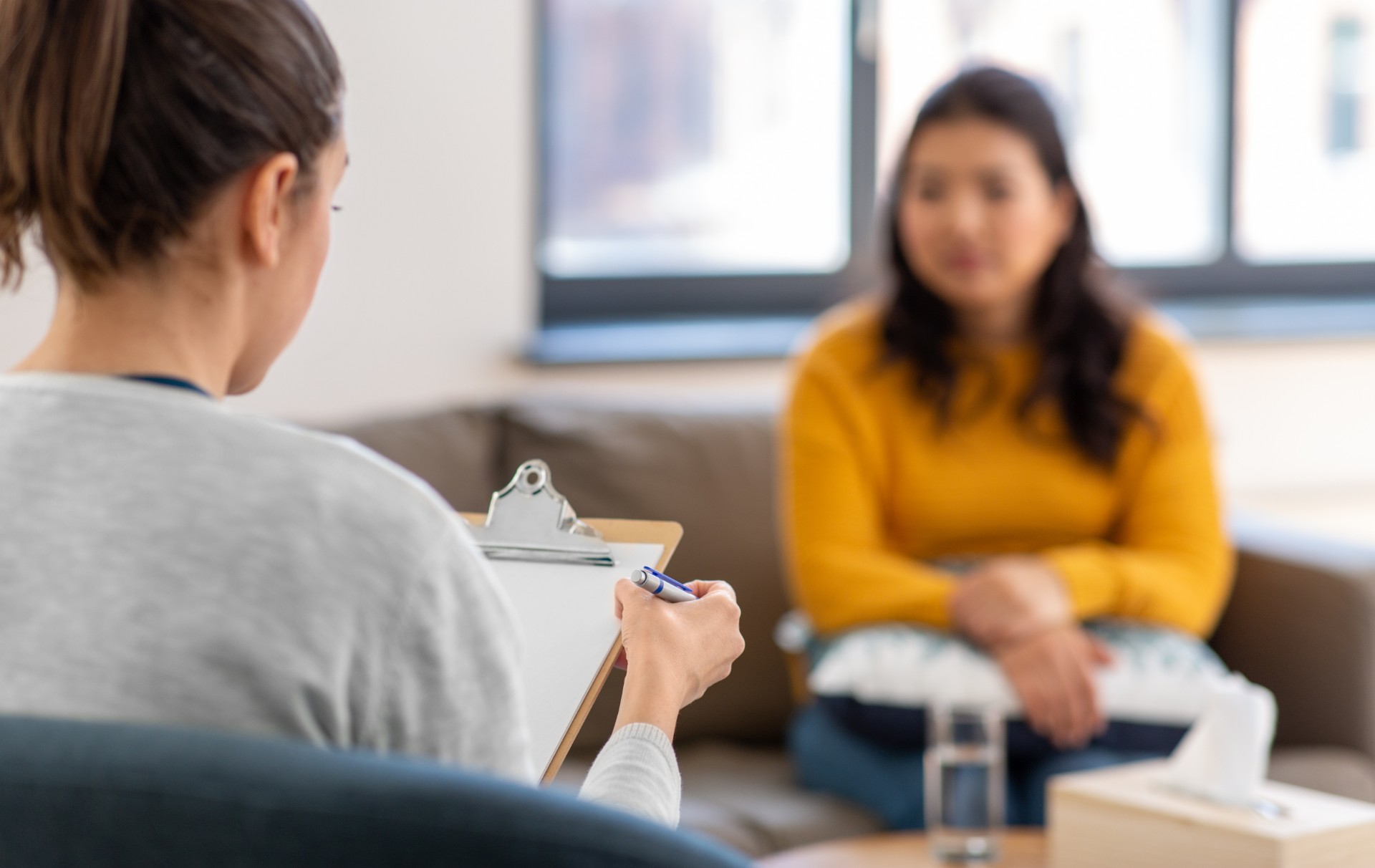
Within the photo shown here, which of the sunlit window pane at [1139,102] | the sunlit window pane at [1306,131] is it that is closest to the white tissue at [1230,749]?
the sunlit window pane at [1139,102]

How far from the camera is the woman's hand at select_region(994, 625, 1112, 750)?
1729 mm

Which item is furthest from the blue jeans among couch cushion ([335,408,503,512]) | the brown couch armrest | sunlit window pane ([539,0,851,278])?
sunlit window pane ([539,0,851,278])

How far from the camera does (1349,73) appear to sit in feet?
11.1

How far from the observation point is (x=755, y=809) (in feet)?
5.80

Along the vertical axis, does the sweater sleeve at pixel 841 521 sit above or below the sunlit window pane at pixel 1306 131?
below

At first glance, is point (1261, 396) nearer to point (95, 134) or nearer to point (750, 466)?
point (750, 466)

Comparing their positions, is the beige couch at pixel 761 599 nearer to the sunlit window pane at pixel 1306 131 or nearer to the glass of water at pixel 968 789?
the glass of water at pixel 968 789

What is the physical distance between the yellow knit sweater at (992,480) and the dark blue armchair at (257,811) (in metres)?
1.35

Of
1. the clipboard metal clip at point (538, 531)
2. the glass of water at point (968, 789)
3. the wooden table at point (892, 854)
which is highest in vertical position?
the clipboard metal clip at point (538, 531)

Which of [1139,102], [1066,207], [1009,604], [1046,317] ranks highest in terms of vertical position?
[1139,102]

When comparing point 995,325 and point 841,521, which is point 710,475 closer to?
point 841,521

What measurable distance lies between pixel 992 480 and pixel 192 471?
146 centimetres

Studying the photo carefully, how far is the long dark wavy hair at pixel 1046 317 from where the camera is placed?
1948mm

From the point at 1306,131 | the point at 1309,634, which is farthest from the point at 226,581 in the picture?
the point at 1306,131
